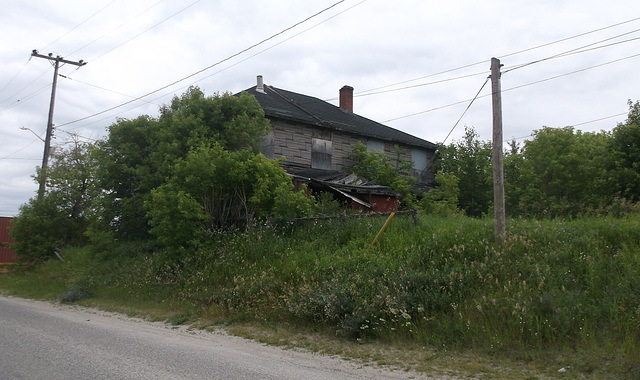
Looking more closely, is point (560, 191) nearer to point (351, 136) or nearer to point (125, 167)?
point (351, 136)

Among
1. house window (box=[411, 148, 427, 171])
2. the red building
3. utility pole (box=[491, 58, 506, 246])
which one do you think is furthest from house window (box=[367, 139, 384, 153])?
the red building

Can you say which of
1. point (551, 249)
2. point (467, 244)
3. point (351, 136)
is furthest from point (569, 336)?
point (351, 136)

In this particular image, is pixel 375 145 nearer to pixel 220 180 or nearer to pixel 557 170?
pixel 557 170

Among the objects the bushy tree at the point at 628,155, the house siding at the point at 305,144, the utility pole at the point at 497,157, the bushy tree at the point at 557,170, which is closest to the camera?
the utility pole at the point at 497,157

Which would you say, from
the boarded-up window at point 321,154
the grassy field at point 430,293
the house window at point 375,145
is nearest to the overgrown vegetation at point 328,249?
the grassy field at point 430,293

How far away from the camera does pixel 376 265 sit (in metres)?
9.34

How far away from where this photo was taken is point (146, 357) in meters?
6.49

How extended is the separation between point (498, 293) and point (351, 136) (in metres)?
18.5

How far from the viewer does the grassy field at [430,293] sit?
619 cm

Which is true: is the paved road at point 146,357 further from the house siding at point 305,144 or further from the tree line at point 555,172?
the house siding at point 305,144

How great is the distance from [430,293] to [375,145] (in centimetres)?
1902

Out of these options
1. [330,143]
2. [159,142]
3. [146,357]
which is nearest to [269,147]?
[330,143]

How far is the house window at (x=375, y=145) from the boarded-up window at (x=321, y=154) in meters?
2.91

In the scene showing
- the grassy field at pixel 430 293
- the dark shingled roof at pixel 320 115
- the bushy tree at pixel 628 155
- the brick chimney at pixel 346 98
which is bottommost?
the grassy field at pixel 430 293
